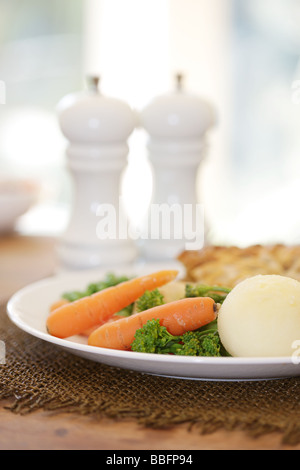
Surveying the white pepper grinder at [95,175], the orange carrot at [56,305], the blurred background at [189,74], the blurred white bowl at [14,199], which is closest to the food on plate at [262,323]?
the orange carrot at [56,305]

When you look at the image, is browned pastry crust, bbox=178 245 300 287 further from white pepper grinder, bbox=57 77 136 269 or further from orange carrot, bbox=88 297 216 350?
orange carrot, bbox=88 297 216 350

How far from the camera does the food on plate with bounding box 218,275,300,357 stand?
2.86 feet

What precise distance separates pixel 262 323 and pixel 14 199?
55.7 inches

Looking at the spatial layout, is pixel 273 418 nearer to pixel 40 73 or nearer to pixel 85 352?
pixel 85 352

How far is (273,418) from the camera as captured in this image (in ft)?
2.60

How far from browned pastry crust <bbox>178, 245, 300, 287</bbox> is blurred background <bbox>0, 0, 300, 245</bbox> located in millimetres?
2843

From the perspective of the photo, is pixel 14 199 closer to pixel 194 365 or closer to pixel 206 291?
pixel 206 291

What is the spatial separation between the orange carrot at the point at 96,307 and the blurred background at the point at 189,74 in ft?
10.7

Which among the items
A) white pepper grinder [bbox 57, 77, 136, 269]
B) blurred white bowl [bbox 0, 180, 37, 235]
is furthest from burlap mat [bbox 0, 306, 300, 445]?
blurred white bowl [bbox 0, 180, 37, 235]

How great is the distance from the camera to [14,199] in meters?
2.14

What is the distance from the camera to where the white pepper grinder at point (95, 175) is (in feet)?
5.18

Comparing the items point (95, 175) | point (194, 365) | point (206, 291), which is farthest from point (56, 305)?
point (95, 175)

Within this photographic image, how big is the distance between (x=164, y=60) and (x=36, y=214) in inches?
89.3

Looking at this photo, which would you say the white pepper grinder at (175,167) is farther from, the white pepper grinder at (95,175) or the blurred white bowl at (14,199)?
the blurred white bowl at (14,199)
